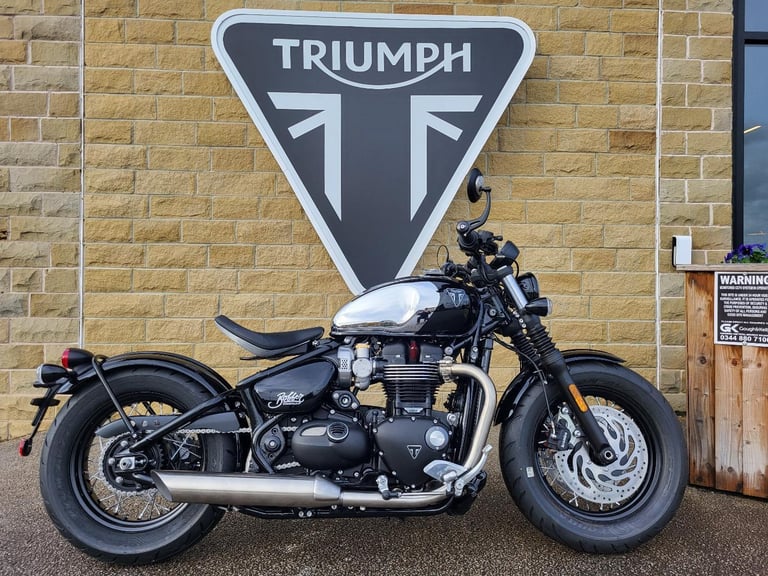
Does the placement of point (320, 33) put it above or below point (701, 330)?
above

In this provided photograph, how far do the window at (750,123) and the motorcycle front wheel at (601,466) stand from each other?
2.36 metres

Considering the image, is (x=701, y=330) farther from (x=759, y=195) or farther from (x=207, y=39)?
(x=207, y=39)

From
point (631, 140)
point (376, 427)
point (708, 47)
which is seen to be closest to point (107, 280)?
point (376, 427)

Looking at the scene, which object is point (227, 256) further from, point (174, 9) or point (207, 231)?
point (174, 9)

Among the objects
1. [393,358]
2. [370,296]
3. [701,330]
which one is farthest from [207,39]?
[701,330]

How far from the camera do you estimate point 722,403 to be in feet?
8.80

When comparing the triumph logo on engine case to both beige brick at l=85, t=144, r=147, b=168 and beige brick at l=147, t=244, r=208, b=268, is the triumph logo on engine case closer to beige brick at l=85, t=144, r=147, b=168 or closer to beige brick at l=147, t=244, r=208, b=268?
beige brick at l=147, t=244, r=208, b=268

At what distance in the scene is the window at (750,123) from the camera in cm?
368

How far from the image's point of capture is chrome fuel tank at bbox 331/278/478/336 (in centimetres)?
203

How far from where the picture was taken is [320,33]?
3.27 m

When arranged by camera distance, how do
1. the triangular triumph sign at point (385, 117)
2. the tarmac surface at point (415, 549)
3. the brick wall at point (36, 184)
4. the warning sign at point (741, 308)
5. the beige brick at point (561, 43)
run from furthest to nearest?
1. the beige brick at point (561, 43)
2. the brick wall at point (36, 184)
3. the triangular triumph sign at point (385, 117)
4. the warning sign at point (741, 308)
5. the tarmac surface at point (415, 549)

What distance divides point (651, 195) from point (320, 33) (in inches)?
102

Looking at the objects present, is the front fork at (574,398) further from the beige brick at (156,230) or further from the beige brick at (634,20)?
the beige brick at (634,20)

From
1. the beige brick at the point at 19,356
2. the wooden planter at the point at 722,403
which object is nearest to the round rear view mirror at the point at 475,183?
the wooden planter at the point at 722,403
